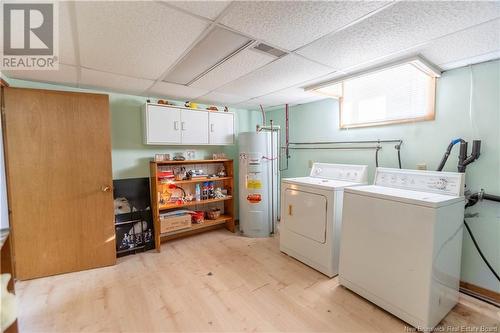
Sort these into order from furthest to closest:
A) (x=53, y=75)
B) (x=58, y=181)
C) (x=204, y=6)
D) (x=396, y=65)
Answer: (x=58, y=181)
(x=53, y=75)
(x=396, y=65)
(x=204, y=6)

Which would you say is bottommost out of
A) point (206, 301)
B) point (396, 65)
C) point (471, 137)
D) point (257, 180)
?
point (206, 301)

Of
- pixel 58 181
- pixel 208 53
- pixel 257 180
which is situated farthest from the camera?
pixel 257 180

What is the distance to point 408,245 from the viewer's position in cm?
169

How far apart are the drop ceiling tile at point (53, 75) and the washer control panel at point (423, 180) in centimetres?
326

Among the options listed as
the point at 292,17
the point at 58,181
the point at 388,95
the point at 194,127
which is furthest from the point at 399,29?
the point at 58,181

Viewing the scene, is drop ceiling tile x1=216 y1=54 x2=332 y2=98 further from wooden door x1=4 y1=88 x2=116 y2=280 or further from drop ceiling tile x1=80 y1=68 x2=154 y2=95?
wooden door x1=4 y1=88 x2=116 y2=280

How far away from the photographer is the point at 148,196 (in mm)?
3139

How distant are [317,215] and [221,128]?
199 centimetres

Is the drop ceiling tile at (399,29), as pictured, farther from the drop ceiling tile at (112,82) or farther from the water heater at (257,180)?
the drop ceiling tile at (112,82)

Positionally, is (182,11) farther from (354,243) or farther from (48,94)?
(354,243)

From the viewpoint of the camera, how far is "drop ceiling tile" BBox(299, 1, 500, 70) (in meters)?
1.23

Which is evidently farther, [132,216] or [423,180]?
[132,216]

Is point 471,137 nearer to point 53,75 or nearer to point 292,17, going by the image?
point 292,17

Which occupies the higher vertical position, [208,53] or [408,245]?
[208,53]
